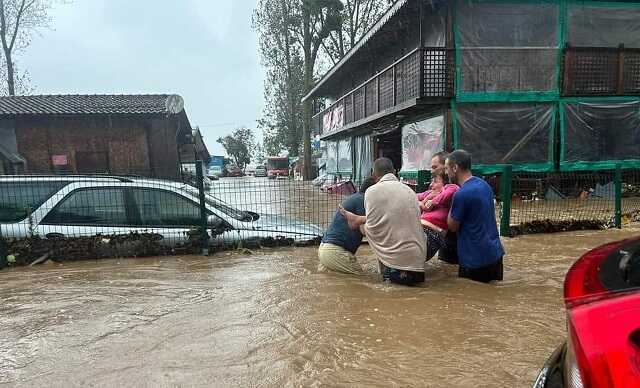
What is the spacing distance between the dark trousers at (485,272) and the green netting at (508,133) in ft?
25.9

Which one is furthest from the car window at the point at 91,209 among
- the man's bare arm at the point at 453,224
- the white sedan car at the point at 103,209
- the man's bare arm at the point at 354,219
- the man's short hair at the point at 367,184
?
the man's bare arm at the point at 453,224

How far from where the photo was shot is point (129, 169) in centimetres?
1845

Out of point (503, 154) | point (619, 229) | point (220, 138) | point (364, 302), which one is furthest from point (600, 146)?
point (220, 138)

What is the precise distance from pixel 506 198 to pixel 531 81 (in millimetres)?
6649

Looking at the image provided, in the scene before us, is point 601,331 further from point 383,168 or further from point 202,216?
point 202,216

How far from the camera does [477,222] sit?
417 centimetres

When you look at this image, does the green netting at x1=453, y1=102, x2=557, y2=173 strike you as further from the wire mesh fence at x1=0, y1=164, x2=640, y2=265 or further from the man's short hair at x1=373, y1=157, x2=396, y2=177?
the man's short hair at x1=373, y1=157, x2=396, y2=177

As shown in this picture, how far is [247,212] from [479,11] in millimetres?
9002

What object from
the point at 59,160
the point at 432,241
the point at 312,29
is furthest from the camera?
the point at 312,29

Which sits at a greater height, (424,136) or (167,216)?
(424,136)

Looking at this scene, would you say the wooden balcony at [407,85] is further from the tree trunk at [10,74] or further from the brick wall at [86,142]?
the tree trunk at [10,74]

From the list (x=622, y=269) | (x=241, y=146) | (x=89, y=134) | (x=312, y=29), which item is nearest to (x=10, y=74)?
(x=89, y=134)

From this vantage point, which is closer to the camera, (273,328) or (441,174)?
(273,328)

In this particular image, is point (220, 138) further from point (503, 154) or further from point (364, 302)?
point (364, 302)
